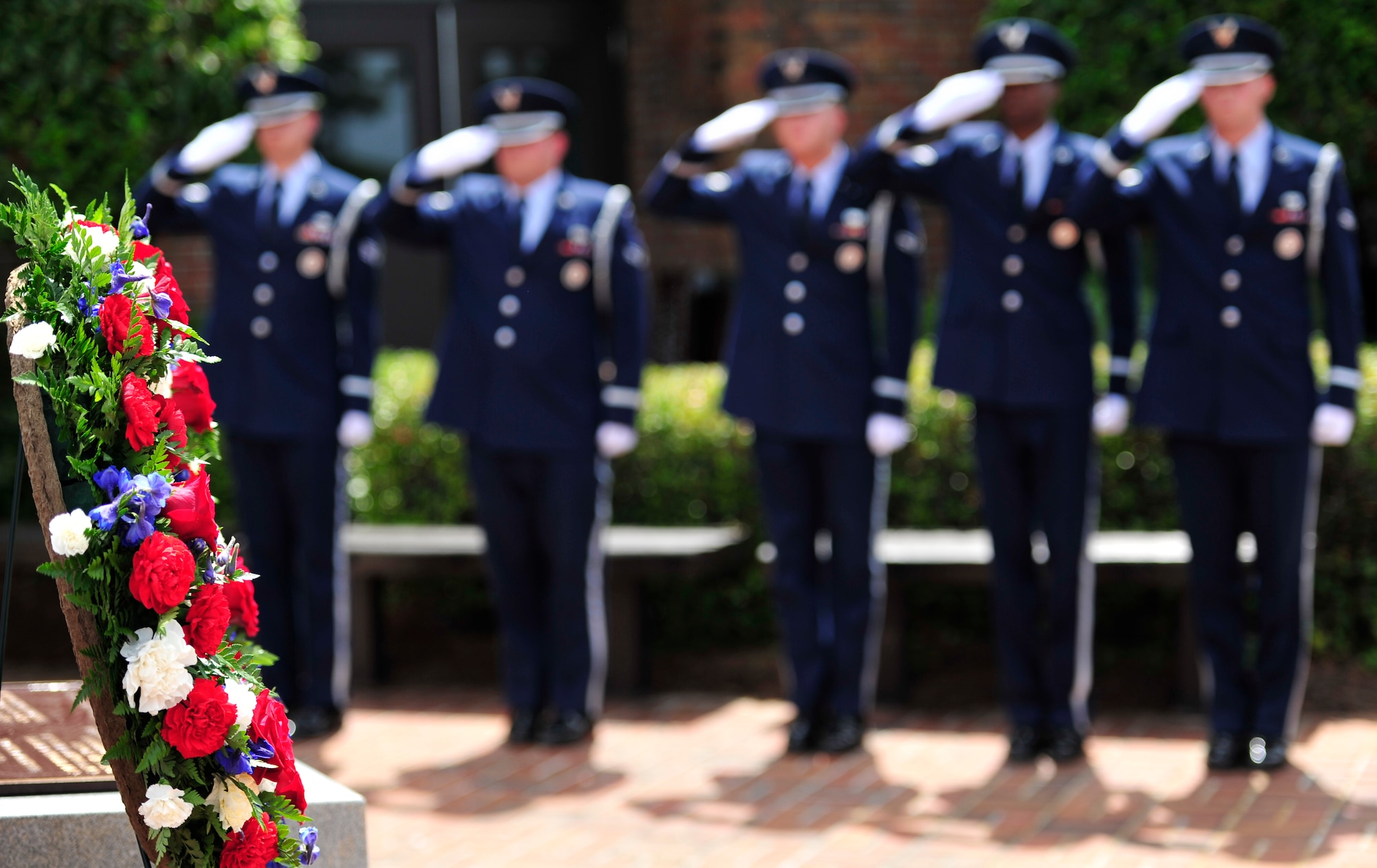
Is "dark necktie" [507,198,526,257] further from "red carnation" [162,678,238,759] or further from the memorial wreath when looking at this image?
"red carnation" [162,678,238,759]

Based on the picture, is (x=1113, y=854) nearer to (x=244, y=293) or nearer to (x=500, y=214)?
(x=500, y=214)

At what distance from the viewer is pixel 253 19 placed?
6234 millimetres

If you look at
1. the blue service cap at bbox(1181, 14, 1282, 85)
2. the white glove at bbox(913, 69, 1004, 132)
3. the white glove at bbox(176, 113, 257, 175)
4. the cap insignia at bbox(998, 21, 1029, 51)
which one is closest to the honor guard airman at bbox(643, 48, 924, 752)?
the white glove at bbox(913, 69, 1004, 132)

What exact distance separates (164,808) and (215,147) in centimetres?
329

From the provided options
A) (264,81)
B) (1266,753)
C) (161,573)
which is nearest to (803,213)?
(264,81)

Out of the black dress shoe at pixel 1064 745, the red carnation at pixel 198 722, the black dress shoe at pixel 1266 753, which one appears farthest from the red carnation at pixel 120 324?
the black dress shoe at pixel 1266 753

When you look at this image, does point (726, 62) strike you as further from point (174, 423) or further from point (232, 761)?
point (232, 761)

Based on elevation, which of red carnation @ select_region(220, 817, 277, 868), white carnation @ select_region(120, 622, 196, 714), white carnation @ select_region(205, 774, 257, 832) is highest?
white carnation @ select_region(120, 622, 196, 714)

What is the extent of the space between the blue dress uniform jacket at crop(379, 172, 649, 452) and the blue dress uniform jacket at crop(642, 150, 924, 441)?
0.37m

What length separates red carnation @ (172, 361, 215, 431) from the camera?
2.78 meters

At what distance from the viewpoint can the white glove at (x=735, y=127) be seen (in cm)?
512

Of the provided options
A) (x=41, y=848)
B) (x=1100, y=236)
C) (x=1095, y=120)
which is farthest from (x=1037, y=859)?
(x=1095, y=120)

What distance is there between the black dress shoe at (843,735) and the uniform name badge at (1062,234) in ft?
5.03

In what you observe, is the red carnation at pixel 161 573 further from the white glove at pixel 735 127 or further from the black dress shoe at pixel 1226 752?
the black dress shoe at pixel 1226 752
